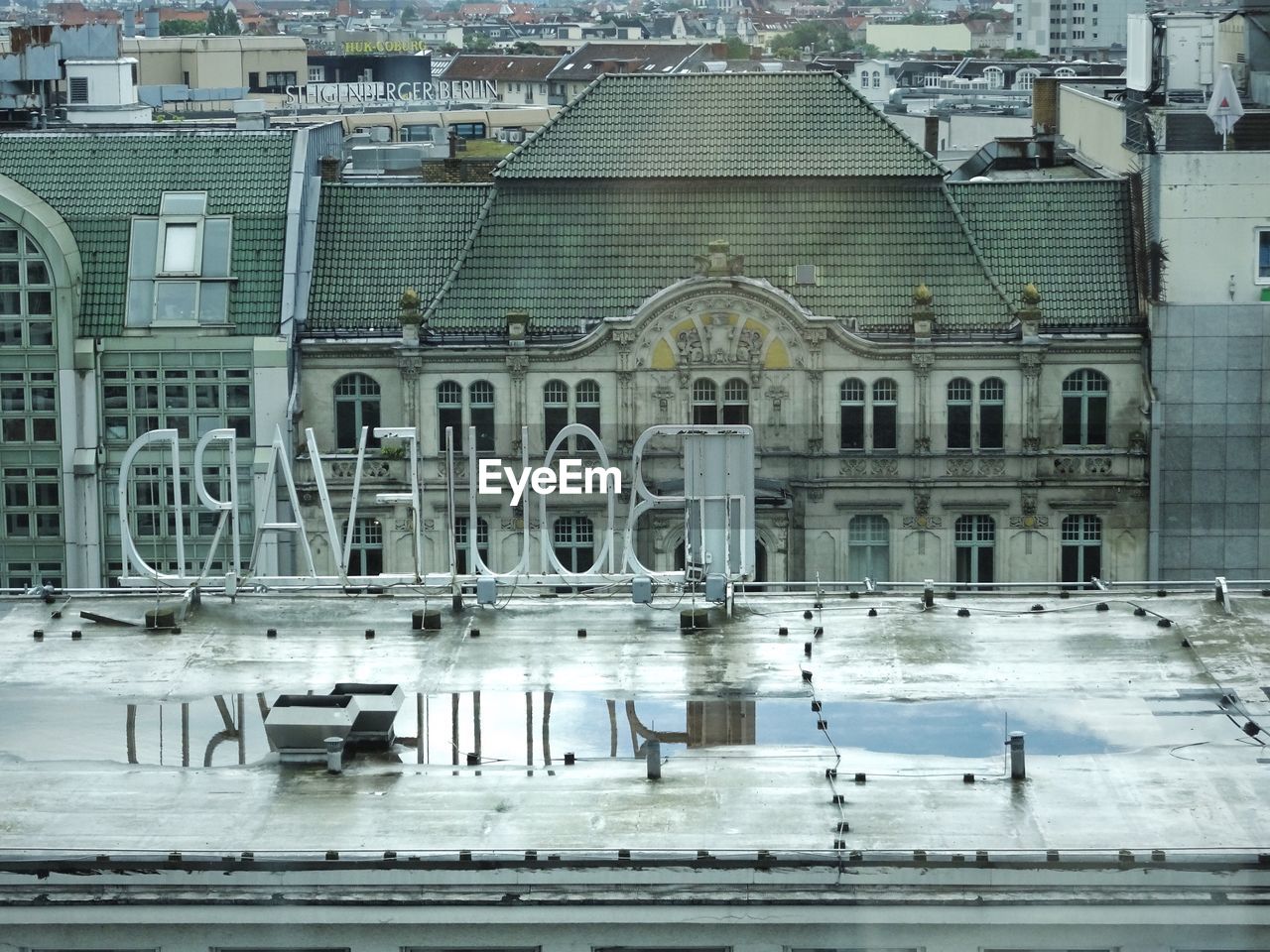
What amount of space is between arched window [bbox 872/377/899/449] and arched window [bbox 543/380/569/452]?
10.0 meters

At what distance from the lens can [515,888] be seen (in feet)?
137

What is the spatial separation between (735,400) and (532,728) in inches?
1303

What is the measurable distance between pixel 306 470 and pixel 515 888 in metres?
42.1

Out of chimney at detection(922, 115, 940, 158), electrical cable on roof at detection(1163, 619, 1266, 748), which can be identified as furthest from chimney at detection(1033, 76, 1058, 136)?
electrical cable on roof at detection(1163, 619, 1266, 748)

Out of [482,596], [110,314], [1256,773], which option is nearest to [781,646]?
[482,596]

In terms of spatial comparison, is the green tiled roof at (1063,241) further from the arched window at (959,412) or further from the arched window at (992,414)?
the arched window at (959,412)

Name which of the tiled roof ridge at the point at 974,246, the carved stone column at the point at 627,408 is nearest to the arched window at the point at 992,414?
the tiled roof ridge at the point at 974,246

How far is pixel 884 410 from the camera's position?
82188 millimetres

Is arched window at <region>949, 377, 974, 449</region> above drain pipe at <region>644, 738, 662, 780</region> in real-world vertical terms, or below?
above

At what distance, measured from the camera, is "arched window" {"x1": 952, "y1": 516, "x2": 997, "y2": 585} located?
82125 mm

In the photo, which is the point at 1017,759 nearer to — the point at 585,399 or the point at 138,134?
the point at 585,399

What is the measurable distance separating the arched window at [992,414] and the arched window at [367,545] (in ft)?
65.2

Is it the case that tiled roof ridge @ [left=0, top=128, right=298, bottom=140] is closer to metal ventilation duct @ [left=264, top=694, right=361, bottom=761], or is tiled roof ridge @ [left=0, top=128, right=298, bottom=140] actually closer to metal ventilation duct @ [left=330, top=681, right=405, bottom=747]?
Result: metal ventilation duct @ [left=330, top=681, right=405, bottom=747]

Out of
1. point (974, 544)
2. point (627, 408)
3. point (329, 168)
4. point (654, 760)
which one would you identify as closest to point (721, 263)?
point (627, 408)
